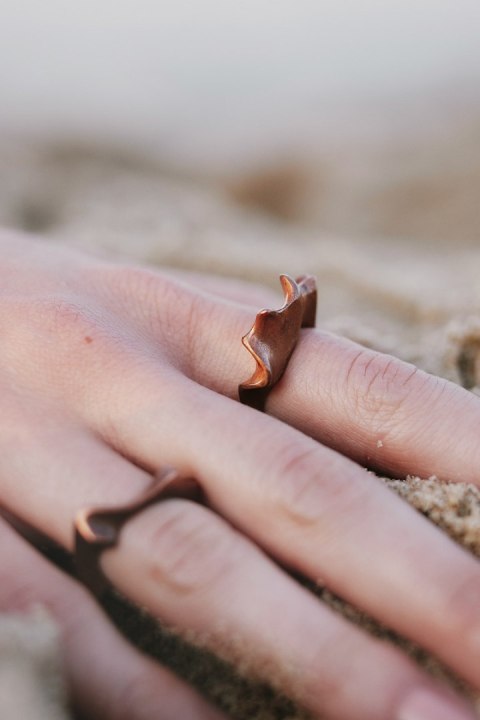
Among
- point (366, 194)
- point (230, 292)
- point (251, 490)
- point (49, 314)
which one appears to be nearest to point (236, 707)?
point (251, 490)

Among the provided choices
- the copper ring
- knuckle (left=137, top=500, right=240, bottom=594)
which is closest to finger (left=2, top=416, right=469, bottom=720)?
knuckle (left=137, top=500, right=240, bottom=594)

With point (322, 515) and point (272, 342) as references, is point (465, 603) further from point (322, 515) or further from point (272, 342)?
point (272, 342)

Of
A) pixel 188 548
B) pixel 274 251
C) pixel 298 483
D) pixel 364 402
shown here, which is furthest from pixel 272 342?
pixel 274 251

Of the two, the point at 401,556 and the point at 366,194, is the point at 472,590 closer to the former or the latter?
the point at 401,556

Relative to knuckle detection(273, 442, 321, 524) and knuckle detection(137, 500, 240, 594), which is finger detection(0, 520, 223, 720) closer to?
knuckle detection(137, 500, 240, 594)

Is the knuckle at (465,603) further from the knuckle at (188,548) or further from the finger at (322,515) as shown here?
the knuckle at (188,548)

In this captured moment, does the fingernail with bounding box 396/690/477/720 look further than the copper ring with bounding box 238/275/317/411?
No
